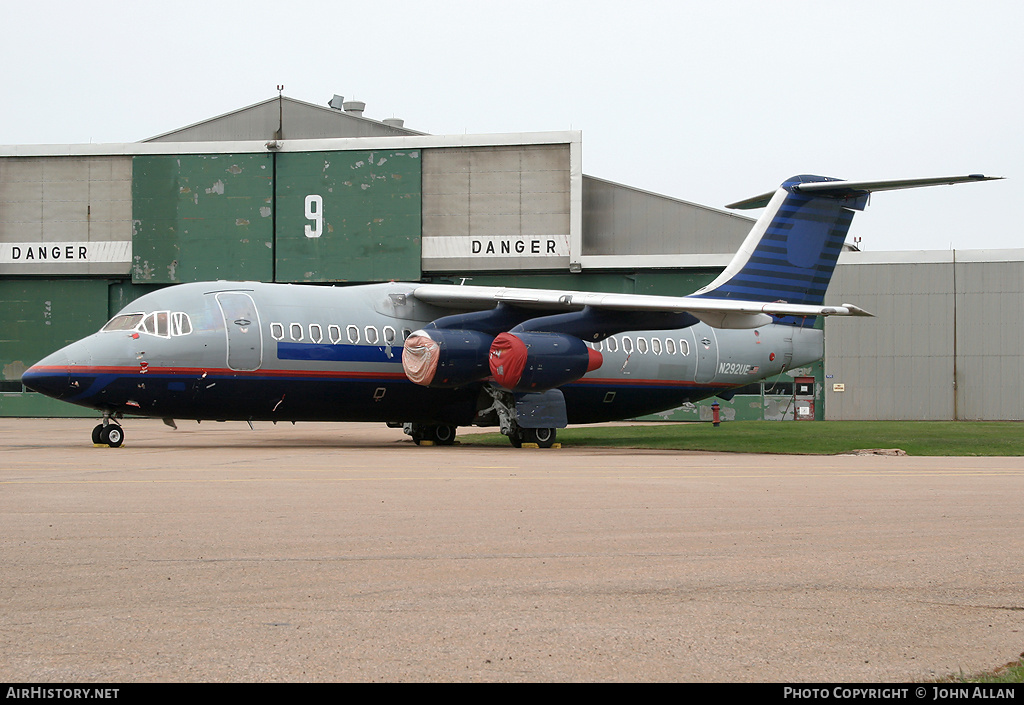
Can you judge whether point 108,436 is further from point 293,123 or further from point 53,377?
point 293,123

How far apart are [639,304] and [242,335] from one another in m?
8.23

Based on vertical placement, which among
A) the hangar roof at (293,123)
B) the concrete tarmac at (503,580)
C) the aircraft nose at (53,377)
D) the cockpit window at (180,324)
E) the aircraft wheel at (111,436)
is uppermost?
the hangar roof at (293,123)

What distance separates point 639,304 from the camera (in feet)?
72.9

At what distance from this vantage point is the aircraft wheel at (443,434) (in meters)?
26.2

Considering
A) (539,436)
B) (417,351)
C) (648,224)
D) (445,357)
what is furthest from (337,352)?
(648,224)

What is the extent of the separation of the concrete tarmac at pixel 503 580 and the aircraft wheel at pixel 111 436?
324 inches

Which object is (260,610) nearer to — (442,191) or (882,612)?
(882,612)

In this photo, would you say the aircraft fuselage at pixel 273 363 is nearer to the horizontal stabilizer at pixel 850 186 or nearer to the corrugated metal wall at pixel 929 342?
the horizontal stabilizer at pixel 850 186

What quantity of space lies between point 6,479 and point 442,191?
30.0m

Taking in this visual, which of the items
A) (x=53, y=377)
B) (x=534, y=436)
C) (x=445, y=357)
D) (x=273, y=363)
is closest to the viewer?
(x=53, y=377)

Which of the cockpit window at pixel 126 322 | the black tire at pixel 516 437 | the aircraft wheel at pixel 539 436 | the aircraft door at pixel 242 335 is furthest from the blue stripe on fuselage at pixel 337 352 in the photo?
the aircraft wheel at pixel 539 436

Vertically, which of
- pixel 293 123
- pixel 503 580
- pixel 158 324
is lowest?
pixel 503 580

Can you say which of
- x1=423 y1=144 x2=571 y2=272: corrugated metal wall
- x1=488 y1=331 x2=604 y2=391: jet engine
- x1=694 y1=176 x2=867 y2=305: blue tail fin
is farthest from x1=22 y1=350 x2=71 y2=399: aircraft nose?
x1=423 y1=144 x2=571 y2=272: corrugated metal wall

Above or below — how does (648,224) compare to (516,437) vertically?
above
